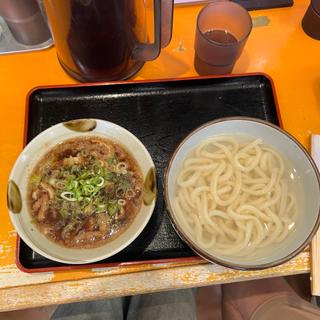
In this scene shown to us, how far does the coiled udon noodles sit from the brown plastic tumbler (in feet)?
1.08

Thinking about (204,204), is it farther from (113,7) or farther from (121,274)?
(113,7)

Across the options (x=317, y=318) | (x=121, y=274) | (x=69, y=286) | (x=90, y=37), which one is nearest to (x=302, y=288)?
(x=317, y=318)

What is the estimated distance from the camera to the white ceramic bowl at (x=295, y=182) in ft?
2.72

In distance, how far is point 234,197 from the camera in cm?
97

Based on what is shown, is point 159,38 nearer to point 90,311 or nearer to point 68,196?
point 68,196

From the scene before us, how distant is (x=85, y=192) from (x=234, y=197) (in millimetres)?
424

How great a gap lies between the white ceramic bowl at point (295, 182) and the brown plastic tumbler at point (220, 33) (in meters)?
0.31

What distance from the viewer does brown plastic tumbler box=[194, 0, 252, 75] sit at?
1.17 metres

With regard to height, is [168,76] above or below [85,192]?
above

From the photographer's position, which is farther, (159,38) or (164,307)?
(164,307)

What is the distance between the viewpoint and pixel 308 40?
4.50ft

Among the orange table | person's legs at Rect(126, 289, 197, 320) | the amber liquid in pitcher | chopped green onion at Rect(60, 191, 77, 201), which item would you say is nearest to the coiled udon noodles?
the orange table

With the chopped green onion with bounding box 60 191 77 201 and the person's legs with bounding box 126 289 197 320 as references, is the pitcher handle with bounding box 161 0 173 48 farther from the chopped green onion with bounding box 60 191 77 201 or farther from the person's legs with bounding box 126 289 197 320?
the person's legs with bounding box 126 289 197 320

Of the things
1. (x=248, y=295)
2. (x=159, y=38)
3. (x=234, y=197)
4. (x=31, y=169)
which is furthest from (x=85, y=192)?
(x=248, y=295)
